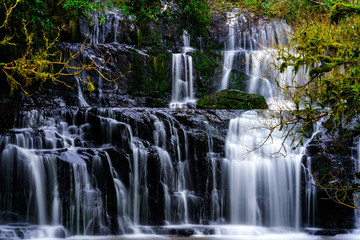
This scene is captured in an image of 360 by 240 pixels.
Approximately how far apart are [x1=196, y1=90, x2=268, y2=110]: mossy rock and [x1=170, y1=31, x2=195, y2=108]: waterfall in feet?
8.43

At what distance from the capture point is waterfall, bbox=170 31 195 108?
678 inches

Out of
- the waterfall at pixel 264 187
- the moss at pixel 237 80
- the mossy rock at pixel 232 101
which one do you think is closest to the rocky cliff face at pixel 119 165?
the waterfall at pixel 264 187

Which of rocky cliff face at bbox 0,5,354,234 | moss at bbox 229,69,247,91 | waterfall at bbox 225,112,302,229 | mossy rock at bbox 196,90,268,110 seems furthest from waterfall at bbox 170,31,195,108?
waterfall at bbox 225,112,302,229

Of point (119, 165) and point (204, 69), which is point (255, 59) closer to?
point (204, 69)

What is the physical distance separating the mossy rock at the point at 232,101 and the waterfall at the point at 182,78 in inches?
101

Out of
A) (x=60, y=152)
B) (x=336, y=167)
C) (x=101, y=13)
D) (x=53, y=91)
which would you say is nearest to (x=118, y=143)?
(x=60, y=152)

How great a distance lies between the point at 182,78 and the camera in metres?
17.6

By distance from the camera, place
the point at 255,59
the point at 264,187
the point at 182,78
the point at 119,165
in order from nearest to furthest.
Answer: the point at 119,165, the point at 264,187, the point at 182,78, the point at 255,59

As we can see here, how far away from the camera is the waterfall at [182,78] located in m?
17.2

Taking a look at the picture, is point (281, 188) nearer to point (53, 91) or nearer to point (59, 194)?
point (59, 194)

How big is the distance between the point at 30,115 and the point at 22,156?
1.90 meters

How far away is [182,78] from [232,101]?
12.5ft

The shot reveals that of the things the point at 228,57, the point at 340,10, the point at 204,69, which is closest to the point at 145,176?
the point at 340,10

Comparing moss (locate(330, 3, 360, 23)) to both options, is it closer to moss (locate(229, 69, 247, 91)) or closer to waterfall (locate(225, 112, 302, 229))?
waterfall (locate(225, 112, 302, 229))
